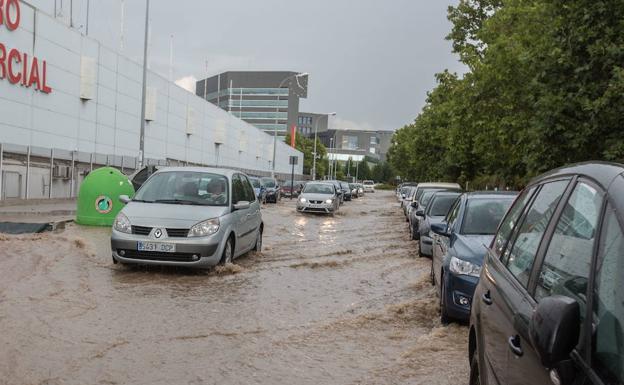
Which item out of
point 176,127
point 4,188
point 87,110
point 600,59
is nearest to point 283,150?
point 176,127

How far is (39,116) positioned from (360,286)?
19.6 meters

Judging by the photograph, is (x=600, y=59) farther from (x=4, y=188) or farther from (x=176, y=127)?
(x=176, y=127)

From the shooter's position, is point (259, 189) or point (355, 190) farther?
point (355, 190)

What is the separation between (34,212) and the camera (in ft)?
59.3

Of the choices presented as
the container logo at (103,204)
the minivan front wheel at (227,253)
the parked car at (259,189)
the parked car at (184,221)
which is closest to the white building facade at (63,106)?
the parked car at (259,189)

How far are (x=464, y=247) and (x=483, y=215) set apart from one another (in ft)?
4.19

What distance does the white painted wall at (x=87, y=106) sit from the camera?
23.2m

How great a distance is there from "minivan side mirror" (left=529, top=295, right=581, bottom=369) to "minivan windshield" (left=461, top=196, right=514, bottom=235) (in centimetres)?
572

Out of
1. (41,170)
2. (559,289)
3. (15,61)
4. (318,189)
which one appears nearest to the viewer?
(559,289)

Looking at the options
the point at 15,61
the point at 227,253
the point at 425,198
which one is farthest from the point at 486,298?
the point at 15,61

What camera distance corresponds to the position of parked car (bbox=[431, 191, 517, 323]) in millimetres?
6340

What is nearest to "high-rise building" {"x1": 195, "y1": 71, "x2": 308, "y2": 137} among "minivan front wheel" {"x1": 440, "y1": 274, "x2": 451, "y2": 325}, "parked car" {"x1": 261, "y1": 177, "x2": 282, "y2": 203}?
"parked car" {"x1": 261, "y1": 177, "x2": 282, "y2": 203}

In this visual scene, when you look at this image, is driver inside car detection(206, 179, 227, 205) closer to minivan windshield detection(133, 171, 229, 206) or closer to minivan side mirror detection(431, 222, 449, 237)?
minivan windshield detection(133, 171, 229, 206)

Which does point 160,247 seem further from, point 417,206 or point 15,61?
point 15,61
